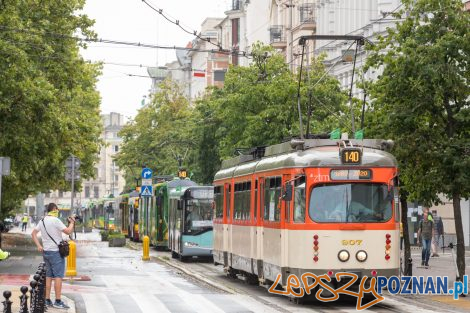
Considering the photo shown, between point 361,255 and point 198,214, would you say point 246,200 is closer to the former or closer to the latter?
point 361,255

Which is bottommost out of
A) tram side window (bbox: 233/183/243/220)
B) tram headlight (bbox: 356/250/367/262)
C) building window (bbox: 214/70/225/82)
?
tram headlight (bbox: 356/250/367/262)

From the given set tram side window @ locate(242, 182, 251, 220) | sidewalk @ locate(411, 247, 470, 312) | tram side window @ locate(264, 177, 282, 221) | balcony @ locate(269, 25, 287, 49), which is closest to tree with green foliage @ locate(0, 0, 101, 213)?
tram side window @ locate(242, 182, 251, 220)

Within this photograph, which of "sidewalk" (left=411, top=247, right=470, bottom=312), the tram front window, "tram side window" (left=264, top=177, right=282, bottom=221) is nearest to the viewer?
"sidewalk" (left=411, top=247, right=470, bottom=312)

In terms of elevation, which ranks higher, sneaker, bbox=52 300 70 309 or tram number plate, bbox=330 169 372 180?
tram number plate, bbox=330 169 372 180

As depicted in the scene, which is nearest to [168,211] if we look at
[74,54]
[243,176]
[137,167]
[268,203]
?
[74,54]

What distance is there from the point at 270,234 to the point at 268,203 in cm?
75

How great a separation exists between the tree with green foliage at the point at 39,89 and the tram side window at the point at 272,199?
41.2ft

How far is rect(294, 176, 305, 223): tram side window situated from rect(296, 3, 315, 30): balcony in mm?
50670

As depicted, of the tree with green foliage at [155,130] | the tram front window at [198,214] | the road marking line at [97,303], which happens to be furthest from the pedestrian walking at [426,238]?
the tree with green foliage at [155,130]

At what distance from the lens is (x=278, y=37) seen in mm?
82312

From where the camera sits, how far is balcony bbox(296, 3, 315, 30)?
240ft

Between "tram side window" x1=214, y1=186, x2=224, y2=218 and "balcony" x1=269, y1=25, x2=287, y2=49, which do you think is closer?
"tram side window" x1=214, y1=186, x2=224, y2=218

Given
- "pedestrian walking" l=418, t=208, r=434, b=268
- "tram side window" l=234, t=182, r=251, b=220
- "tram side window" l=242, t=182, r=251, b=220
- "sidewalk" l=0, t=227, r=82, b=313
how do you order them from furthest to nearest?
1. "pedestrian walking" l=418, t=208, r=434, b=268
2. "tram side window" l=234, t=182, r=251, b=220
3. "tram side window" l=242, t=182, r=251, b=220
4. "sidewalk" l=0, t=227, r=82, b=313

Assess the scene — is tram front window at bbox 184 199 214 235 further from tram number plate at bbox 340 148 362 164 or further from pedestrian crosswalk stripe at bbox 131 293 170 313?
tram number plate at bbox 340 148 362 164
